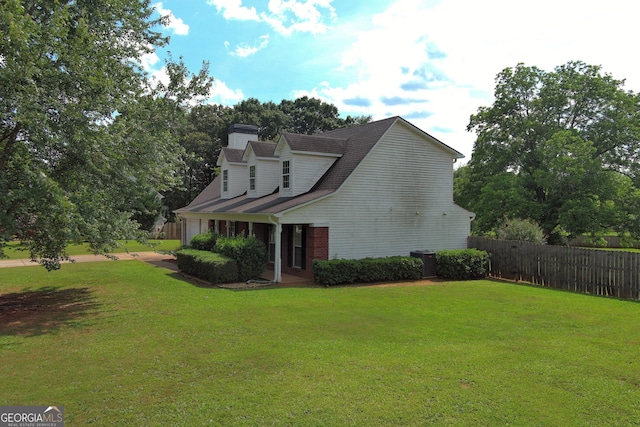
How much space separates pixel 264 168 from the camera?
2206 cm

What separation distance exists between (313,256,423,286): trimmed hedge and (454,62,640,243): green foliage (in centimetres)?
1278

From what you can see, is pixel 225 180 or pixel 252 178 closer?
pixel 252 178

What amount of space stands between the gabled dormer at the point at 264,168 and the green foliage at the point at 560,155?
14537 mm

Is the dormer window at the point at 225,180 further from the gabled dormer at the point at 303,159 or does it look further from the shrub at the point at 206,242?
the gabled dormer at the point at 303,159

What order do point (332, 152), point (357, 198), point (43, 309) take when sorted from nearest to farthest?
Answer: 1. point (43, 309)
2. point (357, 198)
3. point (332, 152)

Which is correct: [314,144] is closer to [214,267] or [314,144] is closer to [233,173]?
[233,173]

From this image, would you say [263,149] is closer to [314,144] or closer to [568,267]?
[314,144]

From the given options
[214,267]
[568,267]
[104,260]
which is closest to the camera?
[214,267]

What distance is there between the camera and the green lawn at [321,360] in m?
5.29

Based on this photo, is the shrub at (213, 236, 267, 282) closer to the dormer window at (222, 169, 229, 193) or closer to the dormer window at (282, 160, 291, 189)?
the dormer window at (282, 160, 291, 189)

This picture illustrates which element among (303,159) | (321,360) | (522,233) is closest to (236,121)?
(303,159)

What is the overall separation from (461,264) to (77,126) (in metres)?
14.6

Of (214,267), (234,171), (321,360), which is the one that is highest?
(234,171)

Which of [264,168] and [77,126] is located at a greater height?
[264,168]
